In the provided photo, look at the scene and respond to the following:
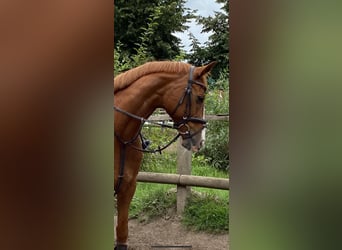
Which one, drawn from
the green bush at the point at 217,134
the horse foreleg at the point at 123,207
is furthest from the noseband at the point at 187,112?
the green bush at the point at 217,134

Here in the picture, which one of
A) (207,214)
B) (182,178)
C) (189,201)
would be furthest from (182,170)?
(207,214)

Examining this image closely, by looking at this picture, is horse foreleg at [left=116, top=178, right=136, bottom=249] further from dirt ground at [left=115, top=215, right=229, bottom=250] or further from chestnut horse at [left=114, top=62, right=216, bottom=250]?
dirt ground at [left=115, top=215, right=229, bottom=250]

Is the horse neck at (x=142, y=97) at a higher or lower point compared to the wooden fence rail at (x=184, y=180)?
higher

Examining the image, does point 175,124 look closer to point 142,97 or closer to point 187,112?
point 187,112

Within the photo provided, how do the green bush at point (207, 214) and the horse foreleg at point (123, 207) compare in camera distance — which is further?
the green bush at point (207, 214)

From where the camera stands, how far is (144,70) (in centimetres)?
161

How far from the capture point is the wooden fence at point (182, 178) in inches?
90.7

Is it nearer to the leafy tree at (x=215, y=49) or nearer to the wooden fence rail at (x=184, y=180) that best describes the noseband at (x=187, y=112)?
the wooden fence rail at (x=184, y=180)

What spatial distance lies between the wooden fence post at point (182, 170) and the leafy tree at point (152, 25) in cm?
81

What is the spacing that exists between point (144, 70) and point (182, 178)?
37.7 inches
